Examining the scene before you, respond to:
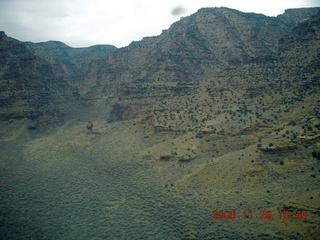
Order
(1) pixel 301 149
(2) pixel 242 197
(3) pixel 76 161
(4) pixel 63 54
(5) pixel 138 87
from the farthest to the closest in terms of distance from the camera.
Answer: (4) pixel 63 54 < (5) pixel 138 87 < (3) pixel 76 161 < (1) pixel 301 149 < (2) pixel 242 197

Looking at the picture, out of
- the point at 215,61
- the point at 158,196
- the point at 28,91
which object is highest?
the point at 215,61

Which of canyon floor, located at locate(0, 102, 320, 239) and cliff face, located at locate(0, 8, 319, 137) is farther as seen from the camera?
cliff face, located at locate(0, 8, 319, 137)

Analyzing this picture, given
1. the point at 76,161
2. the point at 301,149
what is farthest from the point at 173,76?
the point at 301,149

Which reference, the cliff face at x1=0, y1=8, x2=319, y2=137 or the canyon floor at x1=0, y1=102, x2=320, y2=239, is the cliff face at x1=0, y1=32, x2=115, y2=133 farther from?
the canyon floor at x1=0, y1=102, x2=320, y2=239

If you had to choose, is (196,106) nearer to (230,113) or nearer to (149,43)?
(230,113)

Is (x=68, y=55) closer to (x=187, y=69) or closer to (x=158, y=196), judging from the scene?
(x=187, y=69)

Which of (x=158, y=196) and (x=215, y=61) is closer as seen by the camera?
(x=158, y=196)

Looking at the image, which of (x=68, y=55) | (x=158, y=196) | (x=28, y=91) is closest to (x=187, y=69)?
(x=28, y=91)

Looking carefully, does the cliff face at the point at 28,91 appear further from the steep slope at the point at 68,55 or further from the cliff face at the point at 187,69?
the steep slope at the point at 68,55

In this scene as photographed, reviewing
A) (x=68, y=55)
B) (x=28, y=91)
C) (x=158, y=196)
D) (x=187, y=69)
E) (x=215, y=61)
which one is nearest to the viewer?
(x=158, y=196)

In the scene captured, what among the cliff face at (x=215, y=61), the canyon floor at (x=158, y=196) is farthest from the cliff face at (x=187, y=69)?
the canyon floor at (x=158, y=196)

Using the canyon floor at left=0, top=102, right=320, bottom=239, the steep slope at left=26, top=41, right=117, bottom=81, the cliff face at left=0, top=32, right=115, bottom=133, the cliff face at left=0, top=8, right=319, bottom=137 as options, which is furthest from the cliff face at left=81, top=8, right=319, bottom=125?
the canyon floor at left=0, top=102, right=320, bottom=239
